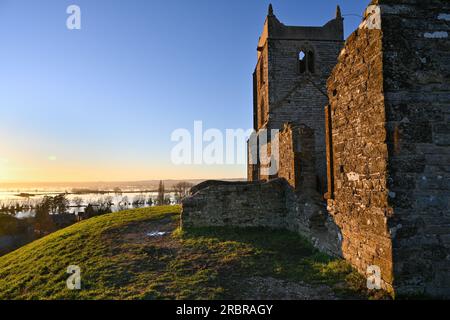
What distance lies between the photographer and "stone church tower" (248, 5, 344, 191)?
1897 centimetres

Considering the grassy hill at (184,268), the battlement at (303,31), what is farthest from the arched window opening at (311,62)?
the grassy hill at (184,268)

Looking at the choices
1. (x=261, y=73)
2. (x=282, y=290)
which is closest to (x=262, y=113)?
(x=261, y=73)

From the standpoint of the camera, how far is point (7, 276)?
843cm

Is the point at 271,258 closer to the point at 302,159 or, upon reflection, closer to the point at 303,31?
the point at 302,159

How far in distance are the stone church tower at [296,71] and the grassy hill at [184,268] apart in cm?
1060

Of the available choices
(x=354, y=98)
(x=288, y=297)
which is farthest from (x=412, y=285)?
(x=354, y=98)

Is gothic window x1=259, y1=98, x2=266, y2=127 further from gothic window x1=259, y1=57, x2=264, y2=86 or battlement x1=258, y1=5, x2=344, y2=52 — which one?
battlement x1=258, y1=5, x2=344, y2=52

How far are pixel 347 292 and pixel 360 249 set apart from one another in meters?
0.92

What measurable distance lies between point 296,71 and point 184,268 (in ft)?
55.1

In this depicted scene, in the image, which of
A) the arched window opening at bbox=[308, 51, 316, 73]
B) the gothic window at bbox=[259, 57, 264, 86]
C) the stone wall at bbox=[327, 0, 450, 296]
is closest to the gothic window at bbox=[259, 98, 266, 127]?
the gothic window at bbox=[259, 57, 264, 86]

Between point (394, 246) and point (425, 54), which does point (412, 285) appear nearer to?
point (394, 246)

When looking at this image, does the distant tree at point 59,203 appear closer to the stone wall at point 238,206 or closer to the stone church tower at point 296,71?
the stone church tower at point 296,71

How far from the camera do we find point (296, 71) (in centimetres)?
1972
